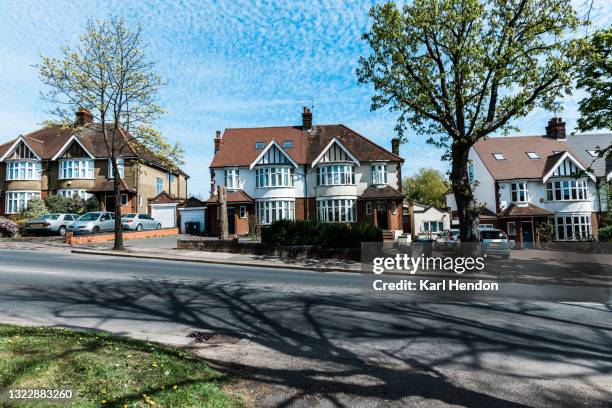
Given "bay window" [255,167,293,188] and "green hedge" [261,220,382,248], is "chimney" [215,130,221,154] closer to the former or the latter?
"bay window" [255,167,293,188]

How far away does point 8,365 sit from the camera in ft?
13.8

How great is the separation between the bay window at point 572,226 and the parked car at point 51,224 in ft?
138

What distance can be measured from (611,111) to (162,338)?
2114 cm

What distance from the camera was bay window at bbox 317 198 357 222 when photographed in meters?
34.8

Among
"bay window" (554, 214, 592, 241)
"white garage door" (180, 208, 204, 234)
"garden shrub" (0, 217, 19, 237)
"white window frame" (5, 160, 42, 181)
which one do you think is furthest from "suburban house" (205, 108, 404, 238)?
"white window frame" (5, 160, 42, 181)

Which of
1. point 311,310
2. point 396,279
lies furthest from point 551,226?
point 311,310

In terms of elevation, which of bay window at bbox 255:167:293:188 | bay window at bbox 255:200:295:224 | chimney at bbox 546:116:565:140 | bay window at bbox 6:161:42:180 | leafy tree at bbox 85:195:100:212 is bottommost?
bay window at bbox 255:200:295:224

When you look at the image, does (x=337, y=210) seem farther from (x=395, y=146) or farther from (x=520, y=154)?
(x=520, y=154)

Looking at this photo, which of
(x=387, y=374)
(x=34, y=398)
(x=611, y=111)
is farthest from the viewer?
(x=611, y=111)

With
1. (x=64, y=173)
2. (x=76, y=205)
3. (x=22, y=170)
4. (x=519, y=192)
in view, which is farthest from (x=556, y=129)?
(x=22, y=170)

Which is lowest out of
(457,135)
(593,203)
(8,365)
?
(8,365)

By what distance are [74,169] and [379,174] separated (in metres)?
29.9

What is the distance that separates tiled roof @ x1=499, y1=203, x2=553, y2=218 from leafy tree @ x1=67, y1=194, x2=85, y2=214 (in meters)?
39.5

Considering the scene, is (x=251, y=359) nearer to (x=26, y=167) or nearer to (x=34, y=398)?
(x=34, y=398)
